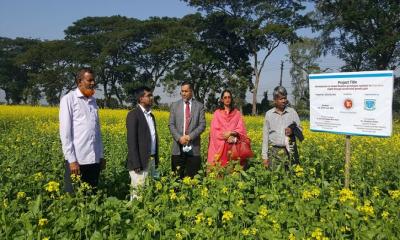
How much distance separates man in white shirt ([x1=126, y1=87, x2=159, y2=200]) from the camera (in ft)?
16.2

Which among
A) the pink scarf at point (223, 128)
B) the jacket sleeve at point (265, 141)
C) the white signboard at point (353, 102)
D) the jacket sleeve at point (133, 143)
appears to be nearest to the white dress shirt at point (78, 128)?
the jacket sleeve at point (133, 143)

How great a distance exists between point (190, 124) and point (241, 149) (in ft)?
2.48

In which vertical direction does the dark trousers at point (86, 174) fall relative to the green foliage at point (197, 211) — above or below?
above

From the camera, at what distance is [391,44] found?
2895cm

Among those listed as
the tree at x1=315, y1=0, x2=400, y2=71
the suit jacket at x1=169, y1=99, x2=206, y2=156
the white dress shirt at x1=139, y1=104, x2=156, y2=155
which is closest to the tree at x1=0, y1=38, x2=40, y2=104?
the tree at x1=315, y1=0, x2=400, y2=71

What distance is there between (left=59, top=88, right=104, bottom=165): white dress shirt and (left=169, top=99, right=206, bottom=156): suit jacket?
4.88 feet

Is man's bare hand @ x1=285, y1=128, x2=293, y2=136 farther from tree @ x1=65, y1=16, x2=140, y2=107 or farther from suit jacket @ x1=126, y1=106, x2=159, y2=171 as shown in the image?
tree @ x1=65, y1=16, x2=140, y2=107

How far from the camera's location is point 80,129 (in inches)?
172

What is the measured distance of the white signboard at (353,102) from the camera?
180 inches

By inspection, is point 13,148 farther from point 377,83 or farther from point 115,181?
point 377,83

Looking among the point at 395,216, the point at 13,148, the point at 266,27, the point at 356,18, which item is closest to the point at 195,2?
the point at 266,27

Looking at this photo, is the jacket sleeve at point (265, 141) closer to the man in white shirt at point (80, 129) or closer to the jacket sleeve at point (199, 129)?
the jacket sleeve at point (199, 129)

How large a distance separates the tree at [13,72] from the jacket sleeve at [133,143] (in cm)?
5297

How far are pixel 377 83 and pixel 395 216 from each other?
4.93 ft
